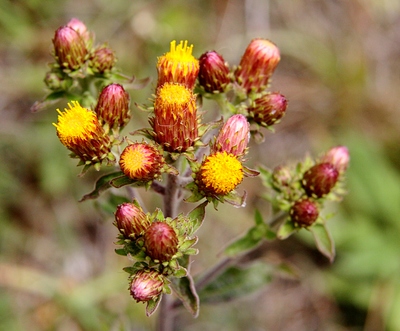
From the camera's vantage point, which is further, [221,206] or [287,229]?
[221,206]

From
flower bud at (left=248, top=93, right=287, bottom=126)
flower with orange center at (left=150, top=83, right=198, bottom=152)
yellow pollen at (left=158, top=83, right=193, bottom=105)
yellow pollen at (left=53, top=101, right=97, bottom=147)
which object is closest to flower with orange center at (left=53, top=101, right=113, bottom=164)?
yellow pollen at (left=53, top=101, right=97, bottom=147)

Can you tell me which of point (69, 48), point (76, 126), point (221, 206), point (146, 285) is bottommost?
point (221, 206)

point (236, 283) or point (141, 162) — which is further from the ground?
point (141, 162)

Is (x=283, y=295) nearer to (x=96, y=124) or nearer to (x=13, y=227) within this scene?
(x=13, y=227)

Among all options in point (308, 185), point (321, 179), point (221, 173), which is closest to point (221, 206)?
point (308, 185)

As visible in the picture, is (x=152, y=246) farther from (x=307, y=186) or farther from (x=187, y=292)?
(x=307, y=186)
